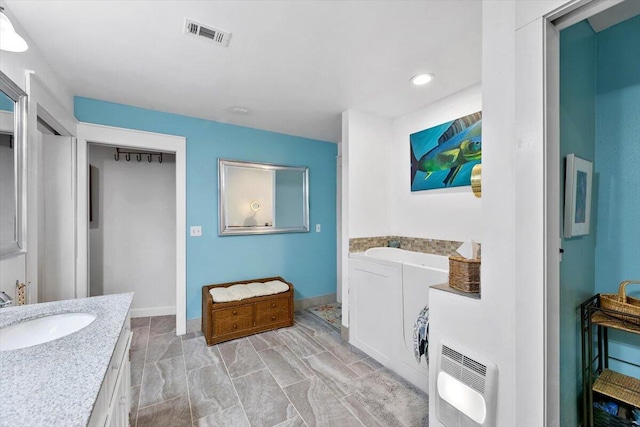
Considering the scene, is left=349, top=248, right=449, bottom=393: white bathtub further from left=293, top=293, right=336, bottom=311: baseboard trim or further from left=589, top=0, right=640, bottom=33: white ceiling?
left=589, top=0, right=640, bottom=33: white ceiling

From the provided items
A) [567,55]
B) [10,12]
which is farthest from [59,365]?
[567,55]

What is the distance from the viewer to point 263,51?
1767 millimetres

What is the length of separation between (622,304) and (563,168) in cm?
78

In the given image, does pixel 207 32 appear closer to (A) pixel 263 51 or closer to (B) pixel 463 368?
(A) pixel 263 51

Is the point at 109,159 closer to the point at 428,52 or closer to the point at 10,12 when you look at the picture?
the point at 10,12

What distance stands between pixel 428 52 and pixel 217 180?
92.9 inches

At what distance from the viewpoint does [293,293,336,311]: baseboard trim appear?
3592 millimetres

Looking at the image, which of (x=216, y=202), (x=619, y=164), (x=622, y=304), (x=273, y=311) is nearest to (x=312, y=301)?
(x=273, y=311)

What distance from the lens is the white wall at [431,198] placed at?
7.58 feet

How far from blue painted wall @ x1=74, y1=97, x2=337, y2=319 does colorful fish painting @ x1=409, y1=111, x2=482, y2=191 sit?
1443 millimetres

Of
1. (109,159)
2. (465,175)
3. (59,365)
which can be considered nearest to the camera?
(59,365)

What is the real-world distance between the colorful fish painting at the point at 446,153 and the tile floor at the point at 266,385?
5.54 feet

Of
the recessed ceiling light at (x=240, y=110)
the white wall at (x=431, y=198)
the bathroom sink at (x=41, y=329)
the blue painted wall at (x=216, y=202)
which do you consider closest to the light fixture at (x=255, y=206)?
the blue painted wall at (x=216, y=202)

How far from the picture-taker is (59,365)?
0.79 metres
